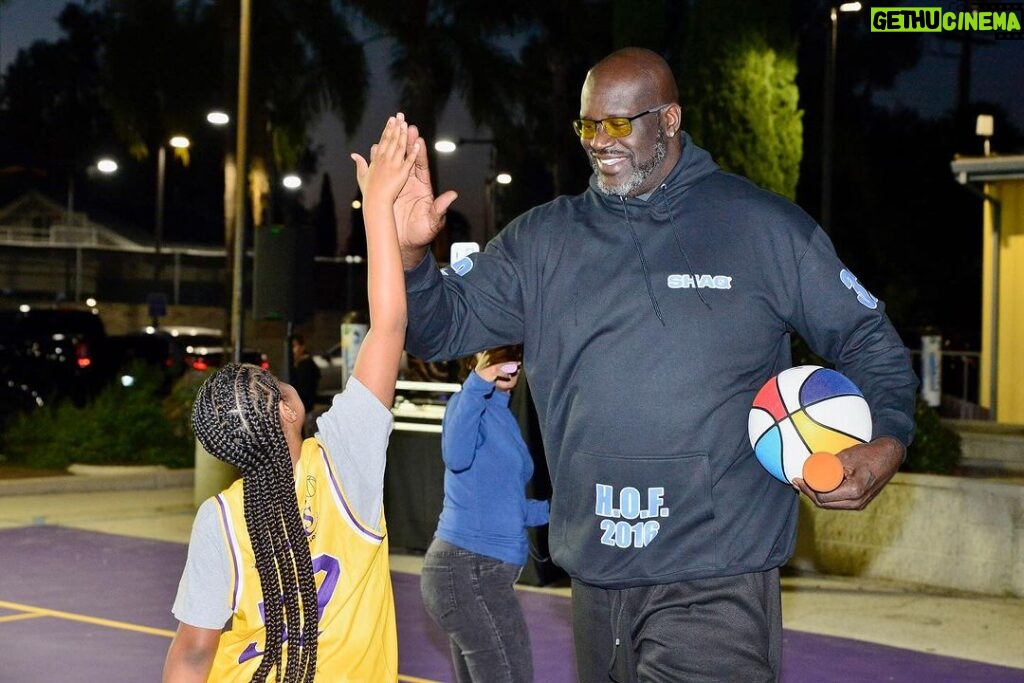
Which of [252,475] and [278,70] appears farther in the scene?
[278,70]

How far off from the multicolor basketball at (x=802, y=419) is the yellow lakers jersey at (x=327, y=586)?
3.20 ft

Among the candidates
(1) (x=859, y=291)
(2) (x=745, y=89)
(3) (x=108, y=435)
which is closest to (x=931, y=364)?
(2) (x=745, y=89)

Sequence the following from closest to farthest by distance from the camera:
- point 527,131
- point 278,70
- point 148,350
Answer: point 278,70
point 148,350
point 527,131

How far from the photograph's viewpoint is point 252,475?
3396 mm

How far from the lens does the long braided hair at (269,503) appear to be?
332 centimetres

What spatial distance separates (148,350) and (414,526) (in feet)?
70.7

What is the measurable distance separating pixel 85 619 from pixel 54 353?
66.6ft

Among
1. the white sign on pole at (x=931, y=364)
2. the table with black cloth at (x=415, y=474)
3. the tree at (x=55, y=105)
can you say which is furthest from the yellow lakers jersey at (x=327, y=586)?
the tree at (x=55, y=105)

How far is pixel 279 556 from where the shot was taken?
3.32 m

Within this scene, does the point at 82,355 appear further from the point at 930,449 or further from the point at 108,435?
the point at 930,449

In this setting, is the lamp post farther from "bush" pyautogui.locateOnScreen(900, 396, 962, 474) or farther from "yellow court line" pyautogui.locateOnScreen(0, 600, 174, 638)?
"yellow court line" pyautogui.locateOnScreen(0, 600, 174, 638)

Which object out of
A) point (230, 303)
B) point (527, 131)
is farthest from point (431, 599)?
point (527, 131)

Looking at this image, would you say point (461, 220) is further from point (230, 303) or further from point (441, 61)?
point (230, 303)

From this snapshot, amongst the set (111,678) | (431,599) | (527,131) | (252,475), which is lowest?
(111,678)
